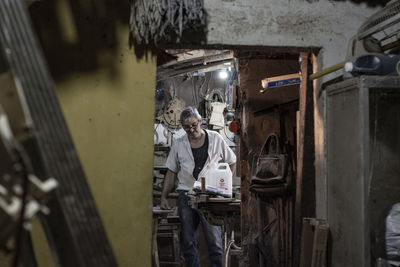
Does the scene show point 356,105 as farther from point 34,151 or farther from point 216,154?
point 216,154

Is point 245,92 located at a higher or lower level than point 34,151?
higher

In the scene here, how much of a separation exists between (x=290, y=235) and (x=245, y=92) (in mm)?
2121

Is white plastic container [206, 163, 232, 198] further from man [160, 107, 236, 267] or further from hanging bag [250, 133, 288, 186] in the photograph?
hanging bag [250, 133, 288, 186]

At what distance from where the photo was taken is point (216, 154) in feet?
17.5

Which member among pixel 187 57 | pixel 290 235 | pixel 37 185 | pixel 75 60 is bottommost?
pixel 290 235

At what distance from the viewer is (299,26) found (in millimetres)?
3148

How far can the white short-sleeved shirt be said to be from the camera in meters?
5.27

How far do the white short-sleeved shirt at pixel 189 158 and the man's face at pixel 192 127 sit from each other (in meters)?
0.12

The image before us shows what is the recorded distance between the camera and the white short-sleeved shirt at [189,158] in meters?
5.27

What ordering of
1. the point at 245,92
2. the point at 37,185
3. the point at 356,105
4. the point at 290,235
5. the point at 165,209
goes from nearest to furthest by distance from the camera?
the point at 37,185 < the point at 356,105 < the point at 290,235 < the point at 165,209 < the point at 245,92

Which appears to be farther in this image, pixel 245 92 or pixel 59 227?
pixel 245 92

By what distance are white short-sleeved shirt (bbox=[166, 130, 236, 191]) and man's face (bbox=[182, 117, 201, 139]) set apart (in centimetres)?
12

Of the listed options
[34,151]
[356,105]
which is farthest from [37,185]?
[356,105]

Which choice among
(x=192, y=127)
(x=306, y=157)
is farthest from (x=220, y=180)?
(x=306, y=157)
